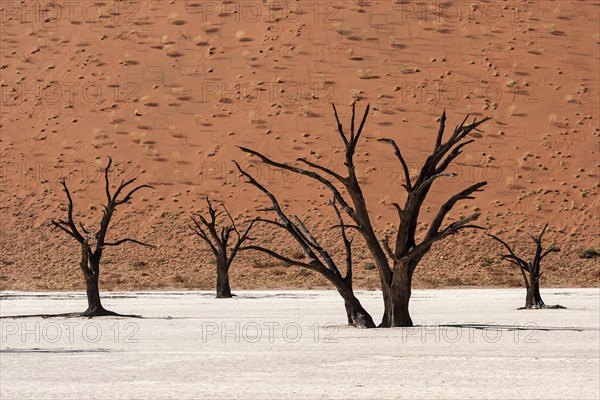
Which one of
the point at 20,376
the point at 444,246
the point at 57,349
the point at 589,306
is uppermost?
the point at 20,376

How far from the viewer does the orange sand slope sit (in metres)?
64.0

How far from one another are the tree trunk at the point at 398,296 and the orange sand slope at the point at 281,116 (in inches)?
1381

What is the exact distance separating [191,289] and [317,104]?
21.1m

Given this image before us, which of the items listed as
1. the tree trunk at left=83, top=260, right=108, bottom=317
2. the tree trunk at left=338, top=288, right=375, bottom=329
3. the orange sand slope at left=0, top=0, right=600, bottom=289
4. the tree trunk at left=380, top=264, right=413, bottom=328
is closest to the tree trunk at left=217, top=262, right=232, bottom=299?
the tree trunk at left=83, top=260, right=108, bottom=317

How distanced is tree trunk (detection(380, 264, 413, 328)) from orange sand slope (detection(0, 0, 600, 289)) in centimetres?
3506

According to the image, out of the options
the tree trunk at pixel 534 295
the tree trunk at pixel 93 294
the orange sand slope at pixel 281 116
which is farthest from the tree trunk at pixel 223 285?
the orange sand slope at pixel 281 116

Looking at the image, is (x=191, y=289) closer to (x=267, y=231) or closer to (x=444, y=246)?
(x=267, y=231)

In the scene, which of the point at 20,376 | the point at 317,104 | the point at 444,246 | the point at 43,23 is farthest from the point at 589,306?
Result: the point at 43,23

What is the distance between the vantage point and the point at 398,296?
23.4 meters

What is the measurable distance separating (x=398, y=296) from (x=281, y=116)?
50037 mm

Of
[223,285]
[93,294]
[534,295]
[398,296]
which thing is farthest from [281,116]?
[398,296]

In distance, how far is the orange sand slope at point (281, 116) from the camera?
210 ft

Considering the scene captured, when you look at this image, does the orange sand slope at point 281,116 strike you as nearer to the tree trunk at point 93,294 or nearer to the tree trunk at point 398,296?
the tree trunk at point 93,294

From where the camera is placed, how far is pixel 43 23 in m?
83.2
